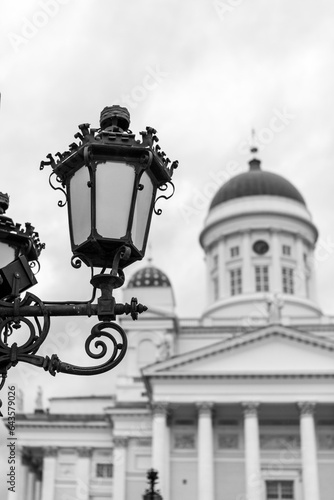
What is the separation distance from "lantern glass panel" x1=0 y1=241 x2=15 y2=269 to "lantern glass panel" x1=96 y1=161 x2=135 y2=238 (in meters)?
0.98

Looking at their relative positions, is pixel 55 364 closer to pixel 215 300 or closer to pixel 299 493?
pixel 299 493

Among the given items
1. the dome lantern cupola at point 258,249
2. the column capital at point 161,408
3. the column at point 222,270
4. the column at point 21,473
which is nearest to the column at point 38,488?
the column at point 21,473

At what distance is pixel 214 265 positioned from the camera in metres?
56.2

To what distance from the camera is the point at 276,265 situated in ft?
175

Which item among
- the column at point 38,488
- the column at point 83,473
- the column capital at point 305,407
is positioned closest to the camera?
the column capital at point 305,407

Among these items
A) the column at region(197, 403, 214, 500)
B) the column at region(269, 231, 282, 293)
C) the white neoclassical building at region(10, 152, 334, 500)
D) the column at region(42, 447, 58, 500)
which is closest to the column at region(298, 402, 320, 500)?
the white neoclassical building at region(10, 152, 334, 500)

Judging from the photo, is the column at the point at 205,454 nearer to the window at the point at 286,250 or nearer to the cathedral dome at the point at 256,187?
the window at the point at 286,250

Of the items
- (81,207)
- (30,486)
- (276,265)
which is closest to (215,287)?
(276,265)

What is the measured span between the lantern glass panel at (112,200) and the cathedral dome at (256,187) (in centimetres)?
5364

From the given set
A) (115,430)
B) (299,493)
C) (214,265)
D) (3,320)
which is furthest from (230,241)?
(3,320)

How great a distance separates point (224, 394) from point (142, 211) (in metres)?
36.4

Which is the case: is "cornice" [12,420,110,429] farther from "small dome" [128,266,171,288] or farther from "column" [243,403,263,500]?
"column" [243,403,263,500]

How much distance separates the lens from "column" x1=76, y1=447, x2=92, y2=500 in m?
45.2

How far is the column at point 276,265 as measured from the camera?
52406 mm
